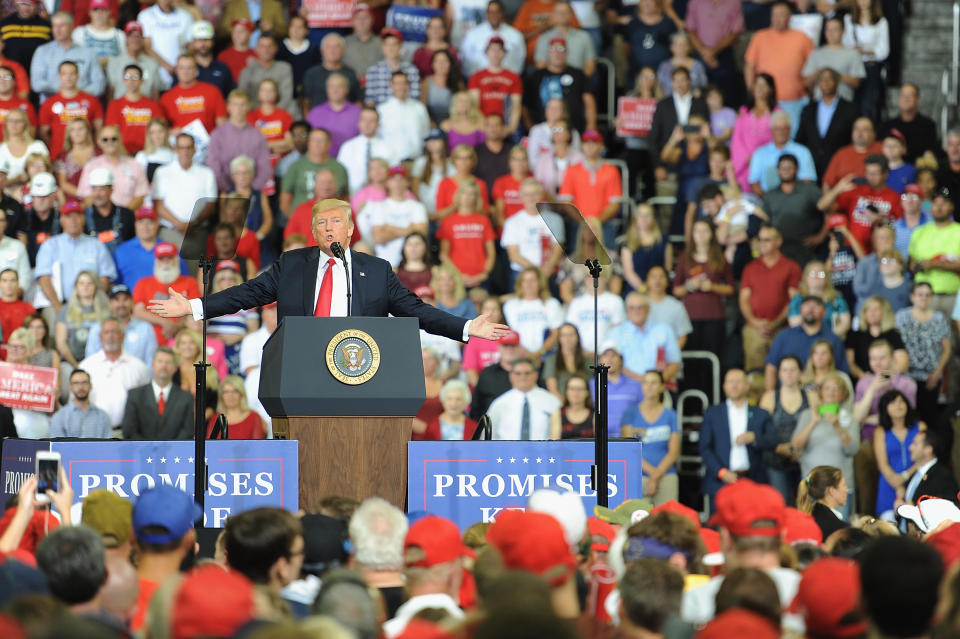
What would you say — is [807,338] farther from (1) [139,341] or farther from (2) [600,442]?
(2) [600,442]

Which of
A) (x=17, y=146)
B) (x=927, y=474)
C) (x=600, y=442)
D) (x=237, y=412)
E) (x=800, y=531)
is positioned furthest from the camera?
(x=17, y=146)

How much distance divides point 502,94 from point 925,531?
9310 millimetres

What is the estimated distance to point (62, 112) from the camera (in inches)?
603

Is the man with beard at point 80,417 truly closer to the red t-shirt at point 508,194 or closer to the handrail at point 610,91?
the red t-shirt at point 508,194

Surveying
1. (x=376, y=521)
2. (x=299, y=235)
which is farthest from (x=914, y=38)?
(x=376, y=521)

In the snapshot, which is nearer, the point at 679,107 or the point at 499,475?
the point at 499,475

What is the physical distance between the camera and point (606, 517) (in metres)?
7.07

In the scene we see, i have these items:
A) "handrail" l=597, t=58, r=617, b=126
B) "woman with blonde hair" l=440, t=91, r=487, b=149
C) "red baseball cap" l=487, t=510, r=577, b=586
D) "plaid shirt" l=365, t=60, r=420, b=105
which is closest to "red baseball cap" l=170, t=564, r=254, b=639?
"red baseball cap" l=487, t=510, r=577, b=586

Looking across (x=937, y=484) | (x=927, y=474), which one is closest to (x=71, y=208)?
(x=927, y=474)

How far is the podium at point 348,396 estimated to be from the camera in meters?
7.32

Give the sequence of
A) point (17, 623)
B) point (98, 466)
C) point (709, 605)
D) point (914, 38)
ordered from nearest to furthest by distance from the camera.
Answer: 1. point (17, 623)
2. point (709, 605)
3. point (98, 466)
4. point (914, 38)

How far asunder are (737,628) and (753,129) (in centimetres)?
1173

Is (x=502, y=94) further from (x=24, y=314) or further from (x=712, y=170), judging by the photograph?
(x=24, y=314)

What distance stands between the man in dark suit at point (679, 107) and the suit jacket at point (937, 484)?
5.37 m
